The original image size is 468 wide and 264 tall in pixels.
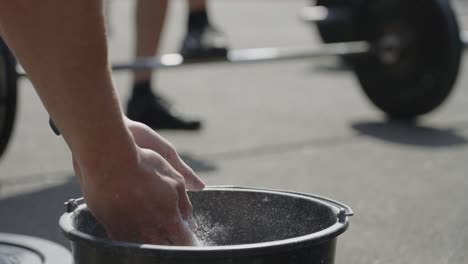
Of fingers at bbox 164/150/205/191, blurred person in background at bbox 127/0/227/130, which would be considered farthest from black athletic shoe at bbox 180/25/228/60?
fingers at bbox 164/150/205/191

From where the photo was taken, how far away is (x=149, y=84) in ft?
13.6

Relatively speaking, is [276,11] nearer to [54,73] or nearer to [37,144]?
[37,144]

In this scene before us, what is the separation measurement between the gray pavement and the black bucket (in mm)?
548

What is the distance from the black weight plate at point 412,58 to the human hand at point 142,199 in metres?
2.86

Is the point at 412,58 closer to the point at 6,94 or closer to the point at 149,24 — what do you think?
the point at 149,24

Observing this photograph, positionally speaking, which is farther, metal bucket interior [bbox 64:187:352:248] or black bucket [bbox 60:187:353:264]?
metal bucket interior [bbox 64:187:352:248]

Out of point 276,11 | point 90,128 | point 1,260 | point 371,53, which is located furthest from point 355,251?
point 276,11

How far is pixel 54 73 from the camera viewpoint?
4.55 ft

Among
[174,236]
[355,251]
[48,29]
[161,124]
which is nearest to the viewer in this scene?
[48,29]

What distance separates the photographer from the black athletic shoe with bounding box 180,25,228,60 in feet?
13.1

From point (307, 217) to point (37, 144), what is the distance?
7.67ft

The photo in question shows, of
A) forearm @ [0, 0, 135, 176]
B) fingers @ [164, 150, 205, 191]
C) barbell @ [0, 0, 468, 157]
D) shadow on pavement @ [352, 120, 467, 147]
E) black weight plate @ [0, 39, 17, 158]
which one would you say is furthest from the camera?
barbell @ [0, 0, 468, 157]

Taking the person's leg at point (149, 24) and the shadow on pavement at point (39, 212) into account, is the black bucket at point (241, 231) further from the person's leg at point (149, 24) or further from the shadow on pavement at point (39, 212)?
the person's leg at point (149, 24)

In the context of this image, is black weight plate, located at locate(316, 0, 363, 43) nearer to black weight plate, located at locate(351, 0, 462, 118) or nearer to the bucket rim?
black weight plate, located at locate(351, 0, 462, 118)
